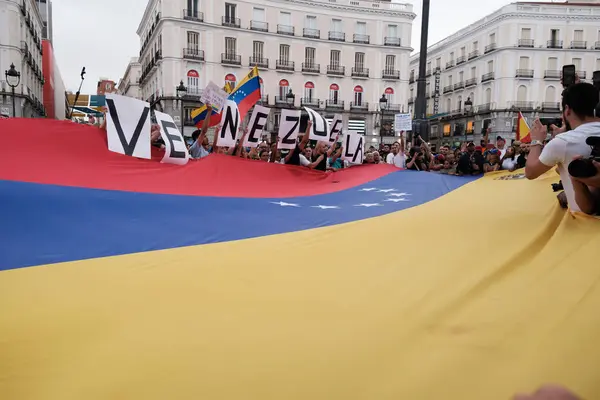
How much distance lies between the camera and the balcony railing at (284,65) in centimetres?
3984

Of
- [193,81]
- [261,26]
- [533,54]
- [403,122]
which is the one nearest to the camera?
[403,122]

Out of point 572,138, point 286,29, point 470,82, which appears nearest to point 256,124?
point 572,138

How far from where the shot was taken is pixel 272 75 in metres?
39.7

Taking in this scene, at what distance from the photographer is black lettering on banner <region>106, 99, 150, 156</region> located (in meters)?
4.96

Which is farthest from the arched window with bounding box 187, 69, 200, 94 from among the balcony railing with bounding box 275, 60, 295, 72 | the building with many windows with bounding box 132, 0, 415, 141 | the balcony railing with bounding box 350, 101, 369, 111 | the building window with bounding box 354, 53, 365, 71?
the building window with bounding box 354, 53, 365, 71

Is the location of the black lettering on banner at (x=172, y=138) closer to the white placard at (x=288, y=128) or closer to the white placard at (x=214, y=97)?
the white placard at (x=214, y=97)

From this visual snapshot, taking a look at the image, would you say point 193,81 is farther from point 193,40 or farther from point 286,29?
point 286,29

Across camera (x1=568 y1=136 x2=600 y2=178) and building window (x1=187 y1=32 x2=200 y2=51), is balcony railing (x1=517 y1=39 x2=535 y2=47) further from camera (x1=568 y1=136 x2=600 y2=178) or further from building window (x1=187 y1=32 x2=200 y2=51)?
camera (x1=568 y1=136 x2=600 y2=178)

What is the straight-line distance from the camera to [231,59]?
127 ft

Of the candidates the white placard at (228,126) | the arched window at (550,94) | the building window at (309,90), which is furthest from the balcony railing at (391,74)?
the white placard at (228,126)

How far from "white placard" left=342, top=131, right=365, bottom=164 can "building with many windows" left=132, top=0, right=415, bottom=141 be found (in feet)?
99.1

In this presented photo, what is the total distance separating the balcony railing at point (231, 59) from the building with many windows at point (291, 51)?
0.29ft

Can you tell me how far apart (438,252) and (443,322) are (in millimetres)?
972

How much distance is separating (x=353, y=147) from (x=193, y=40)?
3276 centimetres
